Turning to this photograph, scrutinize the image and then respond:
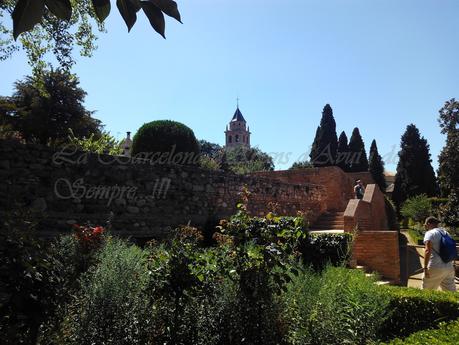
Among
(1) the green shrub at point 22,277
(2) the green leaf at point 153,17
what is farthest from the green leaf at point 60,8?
(1) the green shrub at point 22,277

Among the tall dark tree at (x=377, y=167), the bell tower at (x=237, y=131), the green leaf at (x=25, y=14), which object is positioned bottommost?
the green leaf at (x=25, y=14)

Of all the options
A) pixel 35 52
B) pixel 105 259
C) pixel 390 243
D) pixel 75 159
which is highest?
pixel 35 52

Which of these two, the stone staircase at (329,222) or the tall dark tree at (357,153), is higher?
the tall dark tree at (357,153)

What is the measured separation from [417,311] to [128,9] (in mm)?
5212

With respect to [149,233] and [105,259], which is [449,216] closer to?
[149,233]

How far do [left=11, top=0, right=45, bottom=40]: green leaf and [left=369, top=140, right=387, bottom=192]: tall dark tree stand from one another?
40.4 metres

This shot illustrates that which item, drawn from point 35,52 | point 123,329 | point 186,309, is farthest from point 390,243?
point 35,52

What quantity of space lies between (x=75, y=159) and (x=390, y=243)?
691cm

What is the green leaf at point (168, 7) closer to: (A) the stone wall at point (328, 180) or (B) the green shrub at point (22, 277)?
(B) the green shrub at point (22, 277)

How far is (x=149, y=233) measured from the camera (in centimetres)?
820

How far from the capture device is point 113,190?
7777 millimetres

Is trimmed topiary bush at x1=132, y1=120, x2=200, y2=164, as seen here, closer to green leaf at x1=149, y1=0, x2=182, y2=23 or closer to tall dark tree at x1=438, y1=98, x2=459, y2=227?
green leaf at x1=149, y1=0, x2=182, y2=23

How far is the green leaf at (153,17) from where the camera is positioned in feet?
4.15

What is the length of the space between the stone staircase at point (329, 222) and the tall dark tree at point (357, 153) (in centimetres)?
2530
